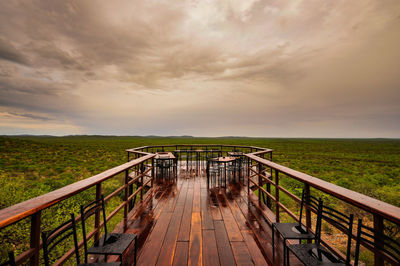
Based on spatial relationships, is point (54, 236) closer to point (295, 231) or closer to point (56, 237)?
point (56, 237)

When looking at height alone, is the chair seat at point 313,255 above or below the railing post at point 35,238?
below

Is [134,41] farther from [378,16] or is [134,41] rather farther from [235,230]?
[378,16]

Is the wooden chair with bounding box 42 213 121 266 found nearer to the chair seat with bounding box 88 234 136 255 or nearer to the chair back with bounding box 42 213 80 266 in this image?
the chair back with bounding box 42 213 80 266

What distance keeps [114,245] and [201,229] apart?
1.46m

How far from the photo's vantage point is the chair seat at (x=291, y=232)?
1.67m

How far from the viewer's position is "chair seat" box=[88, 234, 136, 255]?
1.45 meters

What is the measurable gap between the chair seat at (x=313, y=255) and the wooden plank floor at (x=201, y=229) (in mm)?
568

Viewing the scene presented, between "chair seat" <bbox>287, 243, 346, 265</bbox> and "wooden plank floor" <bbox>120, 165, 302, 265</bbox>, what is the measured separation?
1.86 ft

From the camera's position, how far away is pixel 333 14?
19.2ft

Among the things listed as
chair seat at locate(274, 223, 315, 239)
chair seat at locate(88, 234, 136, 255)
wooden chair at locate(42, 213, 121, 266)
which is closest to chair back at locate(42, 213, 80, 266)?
wooden chair at locate(42, 213, 121, 266)

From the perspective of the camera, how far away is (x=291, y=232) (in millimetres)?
1782

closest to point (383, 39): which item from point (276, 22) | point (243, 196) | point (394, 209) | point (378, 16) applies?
point (378, 16)

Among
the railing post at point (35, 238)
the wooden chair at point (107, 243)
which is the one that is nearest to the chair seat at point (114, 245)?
the wooden chair at point (107, 243)

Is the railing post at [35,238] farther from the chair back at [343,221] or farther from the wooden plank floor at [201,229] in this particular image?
the chair back at [343,221]
